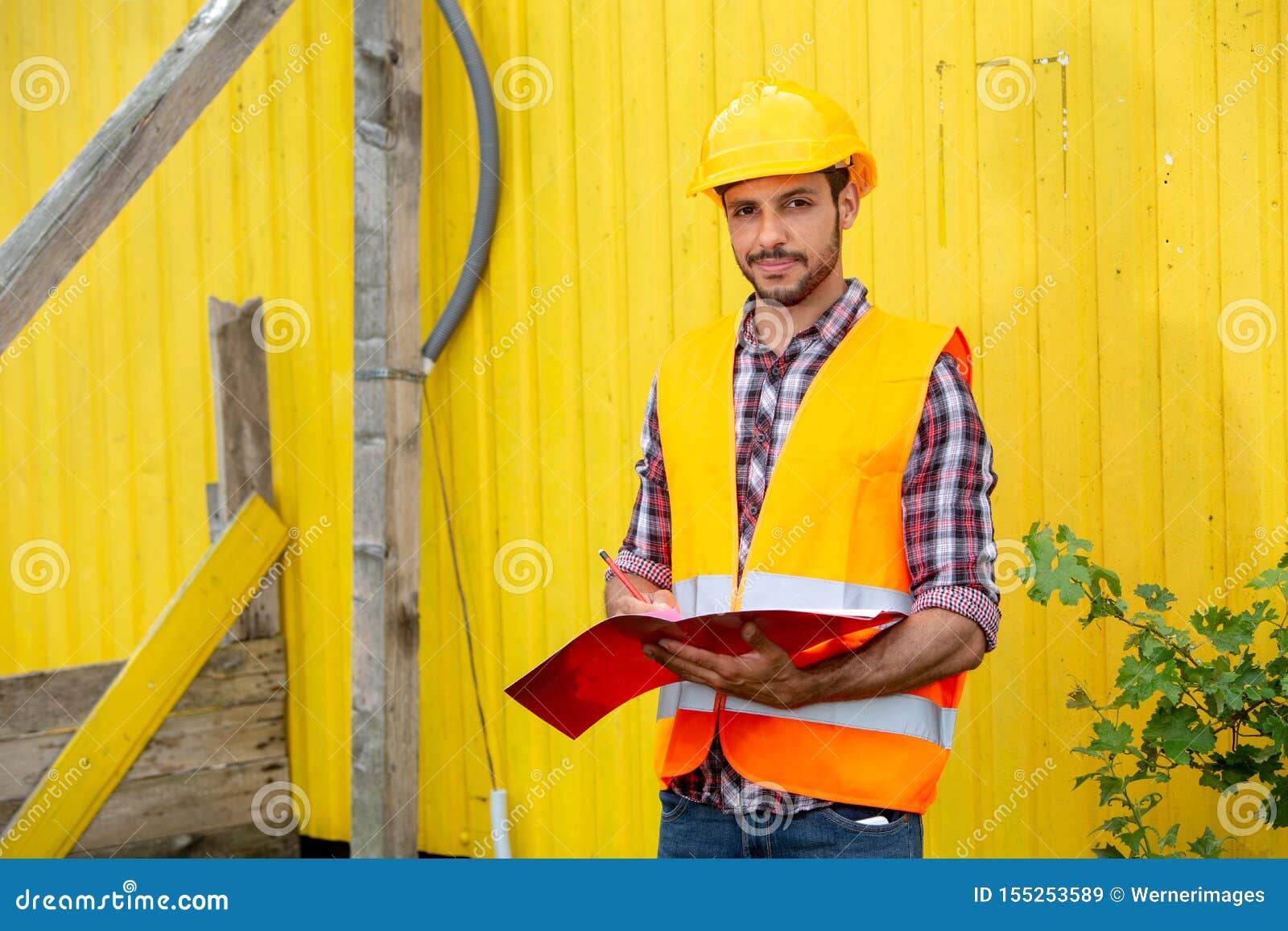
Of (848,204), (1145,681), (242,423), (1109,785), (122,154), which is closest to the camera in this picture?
(848,204)

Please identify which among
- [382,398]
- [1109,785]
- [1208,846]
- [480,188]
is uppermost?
[480,188]

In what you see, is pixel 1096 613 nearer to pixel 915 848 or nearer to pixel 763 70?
pixel 915 848

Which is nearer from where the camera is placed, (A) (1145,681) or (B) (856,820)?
(B) (856,820)

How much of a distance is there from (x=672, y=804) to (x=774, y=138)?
128 centimetres

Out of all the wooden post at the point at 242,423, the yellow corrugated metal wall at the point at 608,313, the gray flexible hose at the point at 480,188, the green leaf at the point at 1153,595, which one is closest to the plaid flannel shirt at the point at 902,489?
the green leaf at the point at 1153,595

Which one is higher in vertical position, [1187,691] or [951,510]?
[951,510]

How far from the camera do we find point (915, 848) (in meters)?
2.43

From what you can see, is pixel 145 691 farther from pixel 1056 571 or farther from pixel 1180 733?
pixel 1180 733

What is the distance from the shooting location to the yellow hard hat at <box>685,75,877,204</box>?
8.38 ft

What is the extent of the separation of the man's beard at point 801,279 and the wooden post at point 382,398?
2031 mm

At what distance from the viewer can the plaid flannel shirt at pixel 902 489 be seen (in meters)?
2.31

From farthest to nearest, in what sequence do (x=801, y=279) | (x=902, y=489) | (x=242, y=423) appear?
(x=242, y=423)
(x=801, y=279)
(x=902, y=489)

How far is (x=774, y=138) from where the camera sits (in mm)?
2580

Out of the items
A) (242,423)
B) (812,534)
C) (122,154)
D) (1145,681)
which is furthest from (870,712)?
(242,423)
